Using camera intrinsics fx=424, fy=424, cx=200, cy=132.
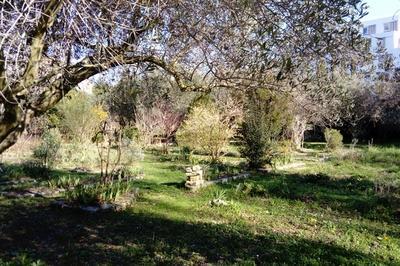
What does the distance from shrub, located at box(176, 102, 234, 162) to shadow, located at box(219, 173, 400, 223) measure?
3117mm

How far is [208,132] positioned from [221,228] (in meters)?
8.67

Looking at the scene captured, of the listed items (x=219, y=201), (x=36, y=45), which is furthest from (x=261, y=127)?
(x=36, y=45)

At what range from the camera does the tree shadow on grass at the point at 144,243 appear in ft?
17.2

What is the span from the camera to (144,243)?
5824mm

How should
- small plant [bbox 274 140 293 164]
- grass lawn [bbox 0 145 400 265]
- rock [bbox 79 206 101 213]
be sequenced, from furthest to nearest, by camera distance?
small plant [bbox 274 140 293 164] → rock [bbox 79 206 101 213] → grass lawn [bbox 0 145 400 265]

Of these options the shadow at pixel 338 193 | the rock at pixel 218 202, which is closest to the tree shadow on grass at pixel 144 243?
the rock at pixel 218 202

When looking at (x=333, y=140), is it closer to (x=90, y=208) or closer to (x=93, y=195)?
(x=93, y=195)

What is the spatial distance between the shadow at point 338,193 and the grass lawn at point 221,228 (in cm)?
2

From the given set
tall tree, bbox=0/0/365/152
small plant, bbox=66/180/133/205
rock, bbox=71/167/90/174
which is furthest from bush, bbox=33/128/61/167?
tall tree, bbox=0/0/365/152

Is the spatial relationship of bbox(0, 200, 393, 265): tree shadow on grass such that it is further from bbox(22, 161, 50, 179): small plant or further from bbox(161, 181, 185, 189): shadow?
bbox(22, 161, 50, 179): small plant

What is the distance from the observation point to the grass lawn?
5.38 metres

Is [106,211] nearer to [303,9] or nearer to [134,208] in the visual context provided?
[134,208]

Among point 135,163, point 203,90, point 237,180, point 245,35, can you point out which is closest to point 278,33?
point 245,35

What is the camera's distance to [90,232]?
250 inches
